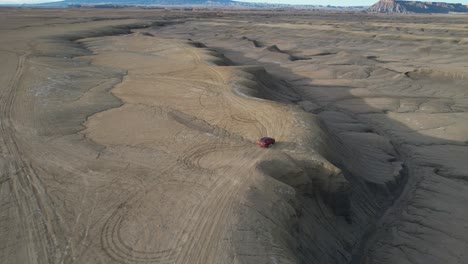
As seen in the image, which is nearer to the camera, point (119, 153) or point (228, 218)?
point (228, 218)

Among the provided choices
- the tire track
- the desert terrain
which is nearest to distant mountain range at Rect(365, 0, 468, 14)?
the desert terrain

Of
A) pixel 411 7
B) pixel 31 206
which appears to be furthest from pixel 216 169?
pixel 411 7

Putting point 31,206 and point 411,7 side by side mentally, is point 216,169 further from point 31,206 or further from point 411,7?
point 411,7

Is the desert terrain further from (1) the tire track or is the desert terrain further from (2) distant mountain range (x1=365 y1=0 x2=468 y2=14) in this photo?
(2) distant mountain range (x1=365 y1=0 x2=468 y2=14)

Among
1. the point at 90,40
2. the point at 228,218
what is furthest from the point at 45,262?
the point at 90,40

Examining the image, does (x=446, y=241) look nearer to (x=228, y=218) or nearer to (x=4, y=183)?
(x=228, y=218)

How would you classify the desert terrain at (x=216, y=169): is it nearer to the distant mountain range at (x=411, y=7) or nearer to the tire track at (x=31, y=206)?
the tire track at (x=31, y=206)

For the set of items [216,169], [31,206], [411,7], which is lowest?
[31,206]

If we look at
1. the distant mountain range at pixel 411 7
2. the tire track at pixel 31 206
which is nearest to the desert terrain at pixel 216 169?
the tire track at pixel 31 206
